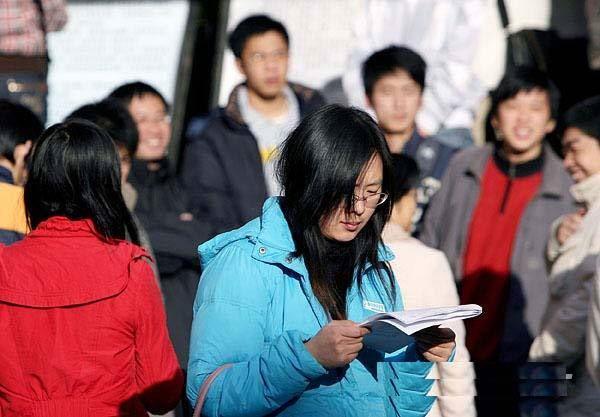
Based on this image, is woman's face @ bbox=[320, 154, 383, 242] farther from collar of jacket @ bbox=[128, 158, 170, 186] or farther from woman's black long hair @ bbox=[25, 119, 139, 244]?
collar of jacket @ bbox=[128, 158, 170, 186]

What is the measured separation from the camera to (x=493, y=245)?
6824 mm

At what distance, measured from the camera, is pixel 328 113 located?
3795 millimetres

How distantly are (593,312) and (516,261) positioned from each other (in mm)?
1976

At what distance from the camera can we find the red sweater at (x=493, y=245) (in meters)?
6.70

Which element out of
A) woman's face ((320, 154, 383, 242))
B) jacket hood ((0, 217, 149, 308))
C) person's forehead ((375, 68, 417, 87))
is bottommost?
jacket hood ((0, 217, 149, 308))

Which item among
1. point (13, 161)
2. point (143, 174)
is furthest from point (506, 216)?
point (13, 161)

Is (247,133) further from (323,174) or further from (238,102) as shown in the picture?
(323,174)

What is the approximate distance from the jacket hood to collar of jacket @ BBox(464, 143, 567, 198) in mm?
2981

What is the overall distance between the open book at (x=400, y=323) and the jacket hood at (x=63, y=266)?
1.03 meters

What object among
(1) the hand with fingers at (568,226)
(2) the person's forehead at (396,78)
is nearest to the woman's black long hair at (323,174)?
(1) the hand with fingers at (568,226)

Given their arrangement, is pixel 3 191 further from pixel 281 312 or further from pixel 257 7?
pixel 257 7

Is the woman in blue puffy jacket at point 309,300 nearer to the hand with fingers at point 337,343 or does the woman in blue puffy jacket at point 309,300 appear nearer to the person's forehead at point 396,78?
the hand with fingers at point 337,343

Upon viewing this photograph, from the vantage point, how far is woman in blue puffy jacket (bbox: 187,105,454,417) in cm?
350

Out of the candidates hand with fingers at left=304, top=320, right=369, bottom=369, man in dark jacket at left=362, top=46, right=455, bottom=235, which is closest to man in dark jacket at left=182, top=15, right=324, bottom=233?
man in dark jacket at left=362, top=46, right=455, bottom=235
